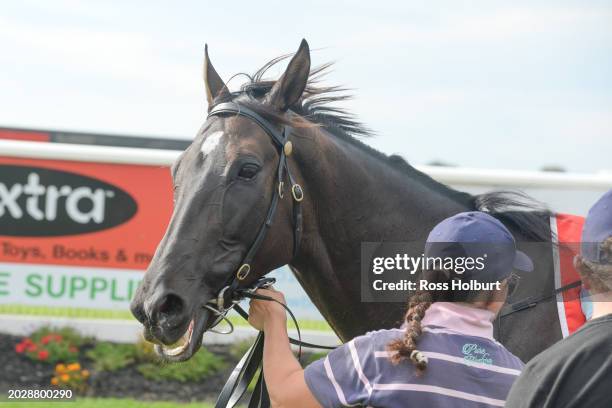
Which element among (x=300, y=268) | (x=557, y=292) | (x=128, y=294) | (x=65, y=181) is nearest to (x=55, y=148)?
(x=65, y=181)

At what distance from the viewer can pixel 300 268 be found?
3457 mm

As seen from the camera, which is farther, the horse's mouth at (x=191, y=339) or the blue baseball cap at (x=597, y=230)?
the horse's mouth at (x=191, y=339)

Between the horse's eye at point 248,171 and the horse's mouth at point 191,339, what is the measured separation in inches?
20.5

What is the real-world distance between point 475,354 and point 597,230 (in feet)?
1.67

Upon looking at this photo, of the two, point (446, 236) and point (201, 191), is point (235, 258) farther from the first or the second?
point (446, 236)

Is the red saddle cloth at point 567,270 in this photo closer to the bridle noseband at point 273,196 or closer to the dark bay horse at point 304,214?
the dark bay horse at point 304,214

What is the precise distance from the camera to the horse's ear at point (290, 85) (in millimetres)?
3346

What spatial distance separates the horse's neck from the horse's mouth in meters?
0.57

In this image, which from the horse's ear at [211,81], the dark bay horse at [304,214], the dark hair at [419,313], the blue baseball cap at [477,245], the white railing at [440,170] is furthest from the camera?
the white railing at [440,170]

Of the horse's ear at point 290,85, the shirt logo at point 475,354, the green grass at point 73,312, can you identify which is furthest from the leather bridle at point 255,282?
the green grass at point 73,312

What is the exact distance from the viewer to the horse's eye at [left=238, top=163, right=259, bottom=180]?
3115 millimetres

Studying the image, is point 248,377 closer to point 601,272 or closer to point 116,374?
point 601,272

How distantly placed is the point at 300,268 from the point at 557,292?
3.49 feet

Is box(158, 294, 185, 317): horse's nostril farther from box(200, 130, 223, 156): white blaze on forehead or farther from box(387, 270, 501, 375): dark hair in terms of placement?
box(387, 270, 501, 375): dark hair
